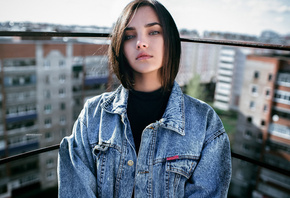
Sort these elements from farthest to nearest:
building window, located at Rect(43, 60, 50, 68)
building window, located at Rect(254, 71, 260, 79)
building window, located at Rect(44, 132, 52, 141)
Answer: building window, located at Rect(44, 132, 52, 141) < building window, located at Rect(254, 71, 260, 79) < building window, located at Rect(43, 60, 50, 68)

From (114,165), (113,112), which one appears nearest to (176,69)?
(113,112)

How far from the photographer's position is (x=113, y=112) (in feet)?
3.23

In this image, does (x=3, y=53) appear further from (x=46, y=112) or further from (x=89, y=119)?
(x=89, y=119)

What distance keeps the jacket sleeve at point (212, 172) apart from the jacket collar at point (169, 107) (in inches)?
4.8

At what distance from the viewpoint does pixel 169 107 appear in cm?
98

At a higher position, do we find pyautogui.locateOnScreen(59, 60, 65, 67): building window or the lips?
the lips

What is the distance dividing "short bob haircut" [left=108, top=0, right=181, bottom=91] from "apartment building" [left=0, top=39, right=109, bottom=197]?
18143 millimetres

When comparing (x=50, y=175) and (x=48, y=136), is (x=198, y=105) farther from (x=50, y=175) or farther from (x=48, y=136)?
(x=50, y=175)

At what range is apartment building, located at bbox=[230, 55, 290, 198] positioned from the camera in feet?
68.1

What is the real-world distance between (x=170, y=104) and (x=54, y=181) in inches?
1034

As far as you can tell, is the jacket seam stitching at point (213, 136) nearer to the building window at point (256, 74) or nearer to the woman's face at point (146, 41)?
the woman's face at point (146, 41)

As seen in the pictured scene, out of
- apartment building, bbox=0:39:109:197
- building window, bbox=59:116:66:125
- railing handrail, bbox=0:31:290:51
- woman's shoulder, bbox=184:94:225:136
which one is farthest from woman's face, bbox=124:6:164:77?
building window, bbox=59:116:66:125

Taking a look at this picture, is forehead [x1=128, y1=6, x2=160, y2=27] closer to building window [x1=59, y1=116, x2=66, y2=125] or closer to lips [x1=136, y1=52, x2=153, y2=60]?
lips [x1=136, y1=52, x2=153, y2=60]

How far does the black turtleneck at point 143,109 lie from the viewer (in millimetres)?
1004
